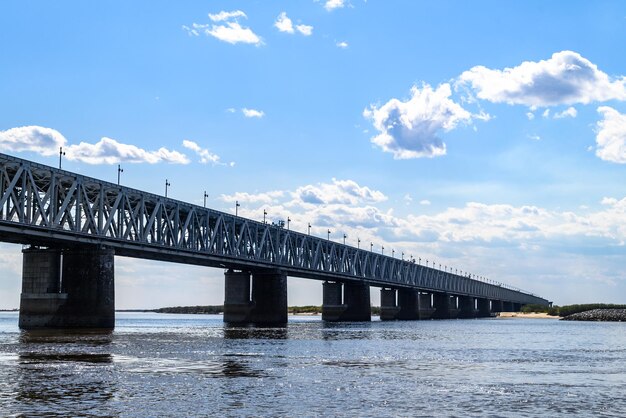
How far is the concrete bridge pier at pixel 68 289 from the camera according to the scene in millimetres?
83812

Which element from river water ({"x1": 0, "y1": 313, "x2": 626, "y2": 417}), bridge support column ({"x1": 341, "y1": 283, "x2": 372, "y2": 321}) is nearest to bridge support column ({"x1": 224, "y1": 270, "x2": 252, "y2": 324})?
bridge support column ({"x1": 341, "y1": 283, "x2": 372, "y2": 321})

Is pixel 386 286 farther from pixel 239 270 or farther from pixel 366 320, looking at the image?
pixel 239 270

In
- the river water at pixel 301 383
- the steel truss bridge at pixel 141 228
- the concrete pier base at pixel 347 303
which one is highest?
the steel truss bridge at pixel 141 228

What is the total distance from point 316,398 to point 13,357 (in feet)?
78.4

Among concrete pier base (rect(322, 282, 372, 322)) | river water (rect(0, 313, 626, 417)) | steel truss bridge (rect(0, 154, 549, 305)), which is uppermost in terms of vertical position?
steel truss bridge (rect(0, 154, 549, 305))

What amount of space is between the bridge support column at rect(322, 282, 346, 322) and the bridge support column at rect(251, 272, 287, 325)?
3318 cm

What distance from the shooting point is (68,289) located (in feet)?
279

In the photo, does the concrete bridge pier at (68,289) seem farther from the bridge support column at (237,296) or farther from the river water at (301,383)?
the bridge support column at (237,296)

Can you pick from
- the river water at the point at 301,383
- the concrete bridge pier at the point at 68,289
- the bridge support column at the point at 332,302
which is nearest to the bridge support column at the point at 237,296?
the bridge support column at the point at 332,302

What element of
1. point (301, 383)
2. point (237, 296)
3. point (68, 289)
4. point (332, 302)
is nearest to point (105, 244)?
point (68, 289)

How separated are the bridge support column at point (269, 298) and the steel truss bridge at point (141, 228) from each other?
230 cm

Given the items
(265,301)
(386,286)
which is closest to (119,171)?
(265,301)

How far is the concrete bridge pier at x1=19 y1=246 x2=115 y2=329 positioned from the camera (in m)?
83.8

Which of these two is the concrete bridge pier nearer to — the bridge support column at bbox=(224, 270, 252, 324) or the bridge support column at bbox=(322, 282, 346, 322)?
the bridge support column at bbox=(224, 270, 252, 324)
